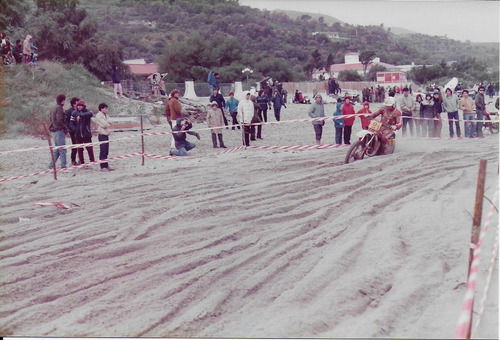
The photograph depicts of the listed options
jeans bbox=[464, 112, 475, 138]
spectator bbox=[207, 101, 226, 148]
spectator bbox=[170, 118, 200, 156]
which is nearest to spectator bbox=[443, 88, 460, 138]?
jeans bbox=[464, 112, 475, 138]

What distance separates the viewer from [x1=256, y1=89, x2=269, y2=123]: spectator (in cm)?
708

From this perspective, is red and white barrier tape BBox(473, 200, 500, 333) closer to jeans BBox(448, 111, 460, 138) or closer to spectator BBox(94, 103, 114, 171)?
jeans BBox(448, 111, 460, 138)

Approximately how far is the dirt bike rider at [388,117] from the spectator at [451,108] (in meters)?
0.56

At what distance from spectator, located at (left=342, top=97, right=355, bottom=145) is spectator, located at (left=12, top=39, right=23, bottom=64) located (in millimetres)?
3539

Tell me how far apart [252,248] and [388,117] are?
9.73ft

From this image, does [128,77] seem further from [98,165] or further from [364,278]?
[364,278]

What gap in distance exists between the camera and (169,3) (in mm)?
6695

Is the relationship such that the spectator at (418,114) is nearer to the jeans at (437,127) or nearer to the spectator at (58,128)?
the jeans at (437,127)

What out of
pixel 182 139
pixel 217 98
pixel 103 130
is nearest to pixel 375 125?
pixel 217 98

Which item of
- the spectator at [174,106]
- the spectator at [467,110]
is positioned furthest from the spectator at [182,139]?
the spectator at [467,110]

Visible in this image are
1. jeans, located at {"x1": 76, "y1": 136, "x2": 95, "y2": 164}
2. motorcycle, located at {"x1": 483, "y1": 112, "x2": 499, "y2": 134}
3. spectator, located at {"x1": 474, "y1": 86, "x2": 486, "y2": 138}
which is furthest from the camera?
jeans, located at {"x1": 76, "y1": 136, "x2": 95, "y2": 164}

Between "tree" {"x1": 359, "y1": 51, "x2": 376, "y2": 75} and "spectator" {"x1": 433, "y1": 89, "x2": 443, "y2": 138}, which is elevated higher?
"tree" {"x1": 359, "y1": 51, "x2": 376, "y2": 75}

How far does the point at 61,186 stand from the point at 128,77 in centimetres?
170

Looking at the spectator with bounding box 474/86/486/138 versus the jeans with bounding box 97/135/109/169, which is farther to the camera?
the jeans with bounding box 97/135/109/169
